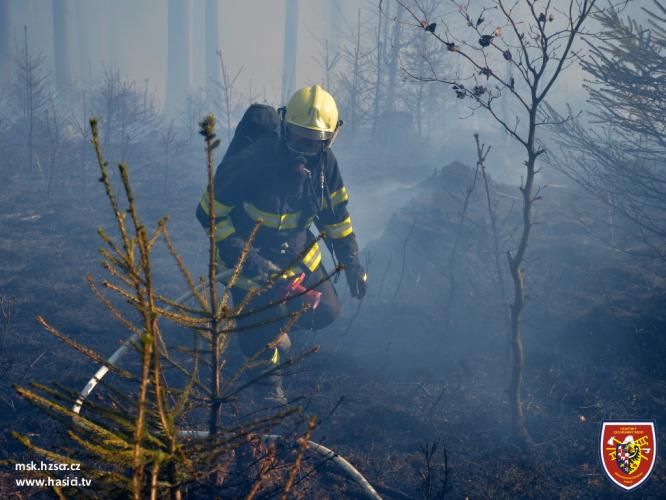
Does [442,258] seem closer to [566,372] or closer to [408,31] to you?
[566,372]

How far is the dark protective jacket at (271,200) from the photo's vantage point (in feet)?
13.2

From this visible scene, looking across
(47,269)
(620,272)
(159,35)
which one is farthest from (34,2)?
(620,272)

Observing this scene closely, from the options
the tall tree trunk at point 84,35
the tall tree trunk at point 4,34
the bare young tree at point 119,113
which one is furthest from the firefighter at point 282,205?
the tall tree trunk at point 84,35

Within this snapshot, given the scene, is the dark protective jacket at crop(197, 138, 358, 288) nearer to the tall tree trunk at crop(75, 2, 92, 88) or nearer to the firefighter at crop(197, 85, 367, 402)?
the firefighter at crop(197, 85, 367, 402)

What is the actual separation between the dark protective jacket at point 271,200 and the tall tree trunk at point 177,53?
143 ft

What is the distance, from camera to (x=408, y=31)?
26297 mm

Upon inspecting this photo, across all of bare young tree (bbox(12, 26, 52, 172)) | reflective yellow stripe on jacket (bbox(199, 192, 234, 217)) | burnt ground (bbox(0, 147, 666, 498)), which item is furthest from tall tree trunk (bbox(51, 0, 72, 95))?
reflective yellow stripe on jacket (bbox(199, 192, 234, 217))

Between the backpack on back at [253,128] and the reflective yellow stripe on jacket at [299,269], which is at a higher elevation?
the backpack on back at [253,128]

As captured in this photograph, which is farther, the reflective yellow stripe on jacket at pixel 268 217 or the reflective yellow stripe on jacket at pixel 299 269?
the reflective yellow stripe on jacket at pixel 268 217

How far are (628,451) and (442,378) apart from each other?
1.74m

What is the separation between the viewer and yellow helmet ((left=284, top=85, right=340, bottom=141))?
399cm

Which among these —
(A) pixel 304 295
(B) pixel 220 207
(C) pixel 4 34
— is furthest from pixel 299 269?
(C) pixel 4 34

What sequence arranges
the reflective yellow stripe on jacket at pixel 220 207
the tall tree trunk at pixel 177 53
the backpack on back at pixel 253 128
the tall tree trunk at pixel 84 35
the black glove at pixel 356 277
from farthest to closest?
the tall tree trunk at pixel 84 35, the tall tree trunk at pixel 177 53, the black glove at pixel 356 277, the backpack on back at pixel 253 128, the reflective yellow stripe on jacket at pixel 220 207

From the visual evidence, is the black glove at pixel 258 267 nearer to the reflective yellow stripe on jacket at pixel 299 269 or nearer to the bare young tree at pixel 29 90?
the reflective yellow stripe on jacket at pixel 299 269
